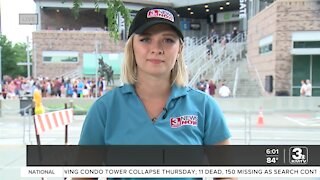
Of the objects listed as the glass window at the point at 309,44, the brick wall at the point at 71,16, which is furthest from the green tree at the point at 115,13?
the glass window at the point at 309,44

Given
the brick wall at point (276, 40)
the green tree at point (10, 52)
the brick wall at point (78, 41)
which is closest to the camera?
the green tree at point (10, 52)

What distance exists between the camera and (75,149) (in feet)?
6.32

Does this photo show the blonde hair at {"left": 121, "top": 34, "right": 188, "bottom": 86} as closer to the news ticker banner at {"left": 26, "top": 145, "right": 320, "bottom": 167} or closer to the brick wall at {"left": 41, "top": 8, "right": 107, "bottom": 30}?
the news ticker banner at {"left": 26, "top": 145, "right": 320, "bottom": 167}

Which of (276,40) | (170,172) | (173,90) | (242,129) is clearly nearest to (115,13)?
(173,90)

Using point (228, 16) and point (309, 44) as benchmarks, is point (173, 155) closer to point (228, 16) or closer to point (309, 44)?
point (309, 44)

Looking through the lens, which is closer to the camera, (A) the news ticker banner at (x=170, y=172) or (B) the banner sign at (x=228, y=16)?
(A) the news ticker banner at (x=170, y=172)

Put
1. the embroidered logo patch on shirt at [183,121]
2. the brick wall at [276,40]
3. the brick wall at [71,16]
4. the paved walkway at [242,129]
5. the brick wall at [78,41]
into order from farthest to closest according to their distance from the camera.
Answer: the paved walkway at [242,129] → the brick wall at [276,40] → the brick wall at [78,41] → the brick wall at [71,16] → the embroidered logo patch on shirt at [183,121]

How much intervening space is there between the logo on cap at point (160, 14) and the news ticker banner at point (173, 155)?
57 centimetres

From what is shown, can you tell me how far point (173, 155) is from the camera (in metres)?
1.82

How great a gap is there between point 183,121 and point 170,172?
31cm

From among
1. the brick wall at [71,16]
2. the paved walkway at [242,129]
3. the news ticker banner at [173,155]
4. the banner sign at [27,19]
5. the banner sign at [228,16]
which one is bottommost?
the paved walkway at [242,129]

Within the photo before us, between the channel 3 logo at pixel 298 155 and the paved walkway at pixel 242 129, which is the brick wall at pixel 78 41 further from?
the paved walkway at pixel 242 129

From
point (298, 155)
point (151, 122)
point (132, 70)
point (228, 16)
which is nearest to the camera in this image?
point (151, 122)

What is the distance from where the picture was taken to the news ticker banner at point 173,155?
1758 mm
